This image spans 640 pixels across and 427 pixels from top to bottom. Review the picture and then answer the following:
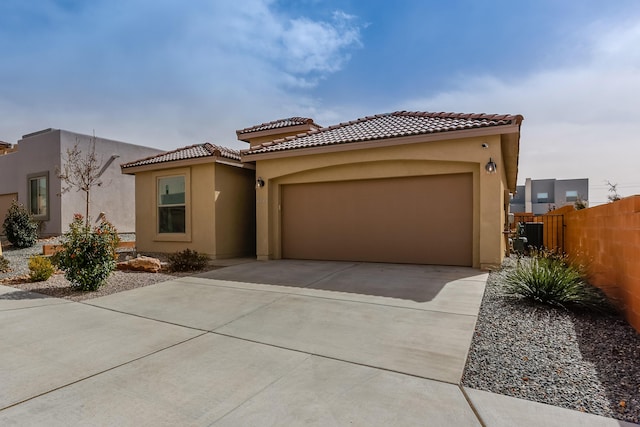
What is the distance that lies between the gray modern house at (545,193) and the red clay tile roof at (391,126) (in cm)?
4036

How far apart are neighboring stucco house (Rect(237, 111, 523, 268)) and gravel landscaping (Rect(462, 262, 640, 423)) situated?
413 cm

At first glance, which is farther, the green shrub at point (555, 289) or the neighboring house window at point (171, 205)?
the neighboring house window at point (171, 205)

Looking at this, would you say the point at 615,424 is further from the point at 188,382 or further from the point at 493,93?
the point at 493,93

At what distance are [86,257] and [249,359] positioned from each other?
18.1 ft

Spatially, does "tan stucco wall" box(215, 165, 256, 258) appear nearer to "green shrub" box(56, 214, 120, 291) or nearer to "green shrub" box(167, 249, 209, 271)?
"green shrub" box(167, 249, 209, 271)

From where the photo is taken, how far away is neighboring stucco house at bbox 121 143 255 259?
12.1 meters

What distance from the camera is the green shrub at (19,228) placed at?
1420 cm

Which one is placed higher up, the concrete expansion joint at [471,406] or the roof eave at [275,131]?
the roof eave at [275,131]

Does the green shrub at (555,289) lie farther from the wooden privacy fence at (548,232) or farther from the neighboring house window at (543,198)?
the neighboring house window at (543,198)

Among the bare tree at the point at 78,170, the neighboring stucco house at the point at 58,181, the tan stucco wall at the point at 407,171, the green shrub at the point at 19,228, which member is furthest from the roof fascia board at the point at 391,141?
the neighboring stucco house at the point at 58,181

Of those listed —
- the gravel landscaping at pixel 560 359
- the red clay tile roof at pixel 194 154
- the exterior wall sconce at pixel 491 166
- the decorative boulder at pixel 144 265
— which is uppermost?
the red clay tile roof at pixel 194 154

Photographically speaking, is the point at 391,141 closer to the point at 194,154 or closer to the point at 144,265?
the point at 194,154

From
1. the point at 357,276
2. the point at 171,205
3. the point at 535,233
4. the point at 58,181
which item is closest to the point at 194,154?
the point at 171,205

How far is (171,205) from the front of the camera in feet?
43.4
